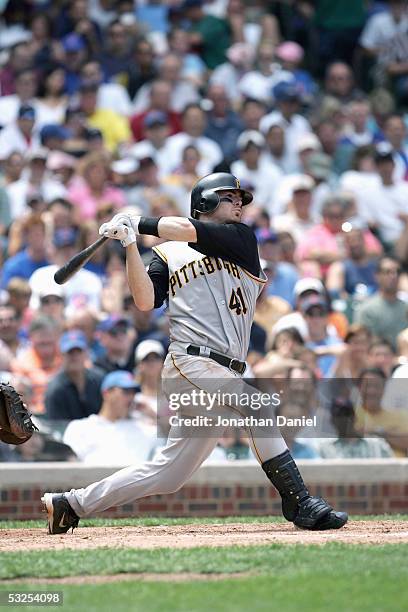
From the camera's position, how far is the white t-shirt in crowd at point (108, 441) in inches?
389

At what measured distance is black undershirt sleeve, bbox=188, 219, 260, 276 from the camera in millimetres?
6960

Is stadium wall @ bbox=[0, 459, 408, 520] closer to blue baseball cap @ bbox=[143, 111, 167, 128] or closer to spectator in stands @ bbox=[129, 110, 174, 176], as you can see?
spectator in stands @ bbox=[129, 110, 174, 176]

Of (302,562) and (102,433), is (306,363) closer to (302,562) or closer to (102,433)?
(102,433)

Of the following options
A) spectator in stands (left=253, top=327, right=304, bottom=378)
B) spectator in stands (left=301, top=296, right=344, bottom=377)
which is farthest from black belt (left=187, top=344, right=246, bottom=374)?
spectator in stands (left=301, top=296, right=344, bottom=377)

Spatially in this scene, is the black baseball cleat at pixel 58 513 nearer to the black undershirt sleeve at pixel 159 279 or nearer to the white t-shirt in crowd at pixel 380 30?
the black undershirt sleeve at pixel 159 279

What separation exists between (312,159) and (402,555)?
31.4ft

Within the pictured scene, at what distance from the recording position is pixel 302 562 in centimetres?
609

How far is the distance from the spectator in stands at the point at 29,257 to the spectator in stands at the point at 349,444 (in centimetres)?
346

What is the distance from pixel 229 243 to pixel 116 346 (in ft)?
14.7

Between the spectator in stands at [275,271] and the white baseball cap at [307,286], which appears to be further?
the spectator in stands at [275,271]

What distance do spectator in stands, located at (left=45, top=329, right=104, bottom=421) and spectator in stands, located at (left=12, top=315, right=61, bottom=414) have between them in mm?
192

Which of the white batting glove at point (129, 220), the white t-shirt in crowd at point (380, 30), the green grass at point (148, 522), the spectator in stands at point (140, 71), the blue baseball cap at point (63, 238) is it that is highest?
the white t-shirt in crowd at point (380, 30)

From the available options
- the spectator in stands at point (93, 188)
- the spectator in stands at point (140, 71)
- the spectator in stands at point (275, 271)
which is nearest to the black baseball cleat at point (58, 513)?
the spectator in stands at point (275, 271)

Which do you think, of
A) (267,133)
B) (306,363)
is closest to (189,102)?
(267,133)
